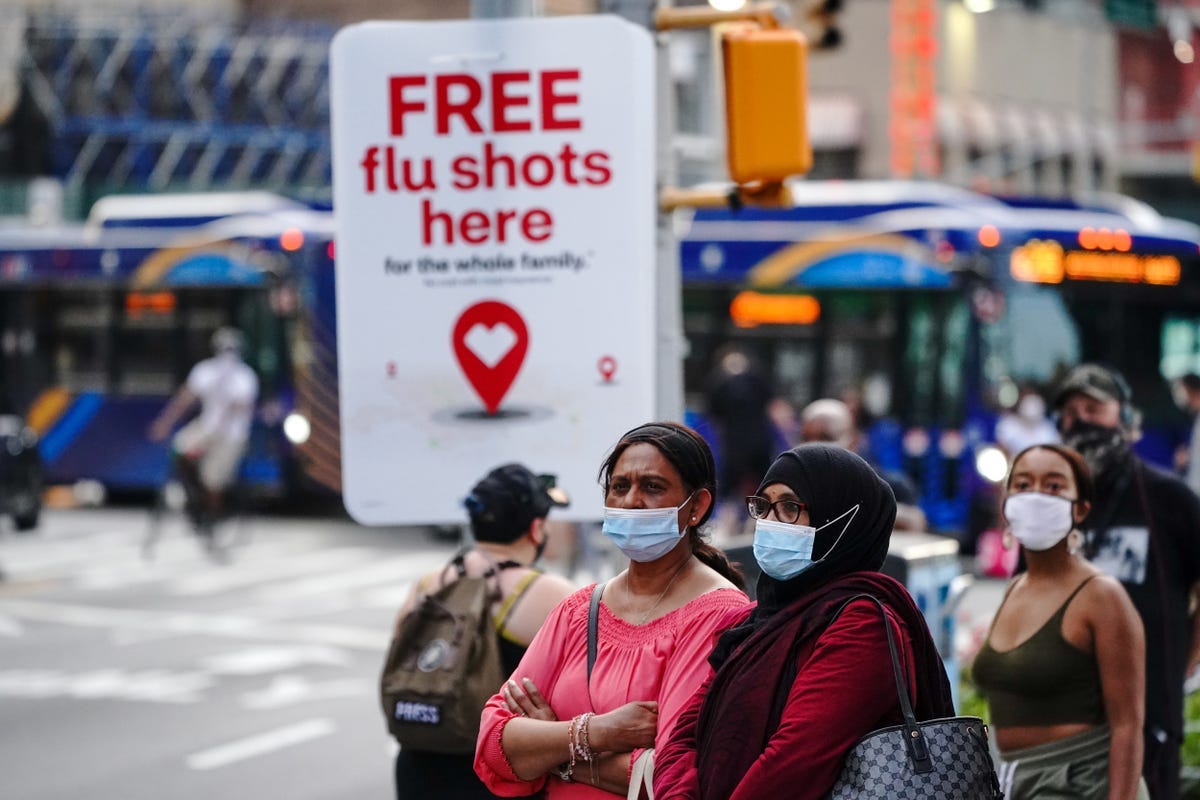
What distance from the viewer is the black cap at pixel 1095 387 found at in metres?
6.10

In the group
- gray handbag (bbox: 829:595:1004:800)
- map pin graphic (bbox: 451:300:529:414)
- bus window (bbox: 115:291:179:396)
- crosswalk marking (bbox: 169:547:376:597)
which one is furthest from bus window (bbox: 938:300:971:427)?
gray handbag (bbox: 829:595:1004:800)

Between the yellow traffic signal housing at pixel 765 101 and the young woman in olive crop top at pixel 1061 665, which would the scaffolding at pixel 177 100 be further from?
the young woman in olive crop top at pixel 1061 665

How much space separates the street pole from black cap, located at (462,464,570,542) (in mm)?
2457

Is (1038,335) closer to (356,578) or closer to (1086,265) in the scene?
(1086,265)

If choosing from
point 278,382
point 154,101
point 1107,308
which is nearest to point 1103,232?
point 1107,308

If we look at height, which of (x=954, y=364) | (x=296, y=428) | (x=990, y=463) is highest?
(x=954, y=364)

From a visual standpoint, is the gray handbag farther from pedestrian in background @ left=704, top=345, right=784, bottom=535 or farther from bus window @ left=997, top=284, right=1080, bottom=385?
bus window @ left=997, top=284, right=1080, bottom=385

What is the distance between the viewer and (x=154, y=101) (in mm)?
37562

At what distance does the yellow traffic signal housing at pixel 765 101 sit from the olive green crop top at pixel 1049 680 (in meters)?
2.44

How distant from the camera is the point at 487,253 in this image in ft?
19.9

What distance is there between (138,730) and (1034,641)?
667 cm

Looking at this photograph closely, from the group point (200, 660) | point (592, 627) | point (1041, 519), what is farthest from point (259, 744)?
point (592, 627)

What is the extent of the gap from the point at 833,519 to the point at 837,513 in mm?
14

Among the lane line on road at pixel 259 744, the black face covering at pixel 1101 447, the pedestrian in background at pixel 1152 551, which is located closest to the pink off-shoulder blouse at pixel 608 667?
the pedestrian in background at pixel 1152 551
